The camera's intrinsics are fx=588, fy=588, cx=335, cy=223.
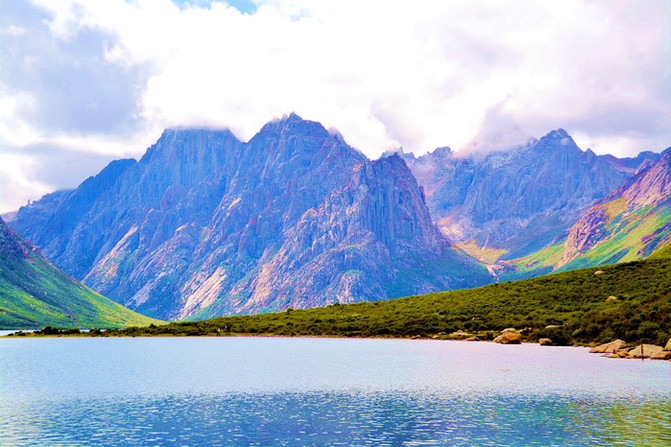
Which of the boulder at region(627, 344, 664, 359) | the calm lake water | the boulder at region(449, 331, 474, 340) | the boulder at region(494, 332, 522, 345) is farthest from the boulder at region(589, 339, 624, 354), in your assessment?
the boulder at region(449, 331, 474, 340)

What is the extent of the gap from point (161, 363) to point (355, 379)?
46.8 m

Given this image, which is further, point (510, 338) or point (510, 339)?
point (510, 338)

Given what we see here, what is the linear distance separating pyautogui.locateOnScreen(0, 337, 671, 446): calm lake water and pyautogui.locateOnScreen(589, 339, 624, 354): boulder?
16.7 metres

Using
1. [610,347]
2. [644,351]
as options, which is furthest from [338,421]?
[610,347]

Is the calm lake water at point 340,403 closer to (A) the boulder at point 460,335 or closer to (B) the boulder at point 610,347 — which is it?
(B) the boulder at point 610,347

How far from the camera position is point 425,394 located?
7031 cm

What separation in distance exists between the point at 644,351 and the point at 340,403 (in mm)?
78869

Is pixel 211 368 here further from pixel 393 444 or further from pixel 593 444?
pixel 593 444

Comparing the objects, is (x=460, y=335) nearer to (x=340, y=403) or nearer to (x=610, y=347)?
(x=610, y=347)

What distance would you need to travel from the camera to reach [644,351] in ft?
→ 377

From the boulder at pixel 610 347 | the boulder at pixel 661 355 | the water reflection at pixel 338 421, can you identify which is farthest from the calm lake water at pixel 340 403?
the boulder at pixel 610 347

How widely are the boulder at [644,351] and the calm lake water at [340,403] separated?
8.36m

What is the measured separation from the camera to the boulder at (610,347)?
123875 mm

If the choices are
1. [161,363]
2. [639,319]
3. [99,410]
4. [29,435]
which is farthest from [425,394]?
→ [639,319]
